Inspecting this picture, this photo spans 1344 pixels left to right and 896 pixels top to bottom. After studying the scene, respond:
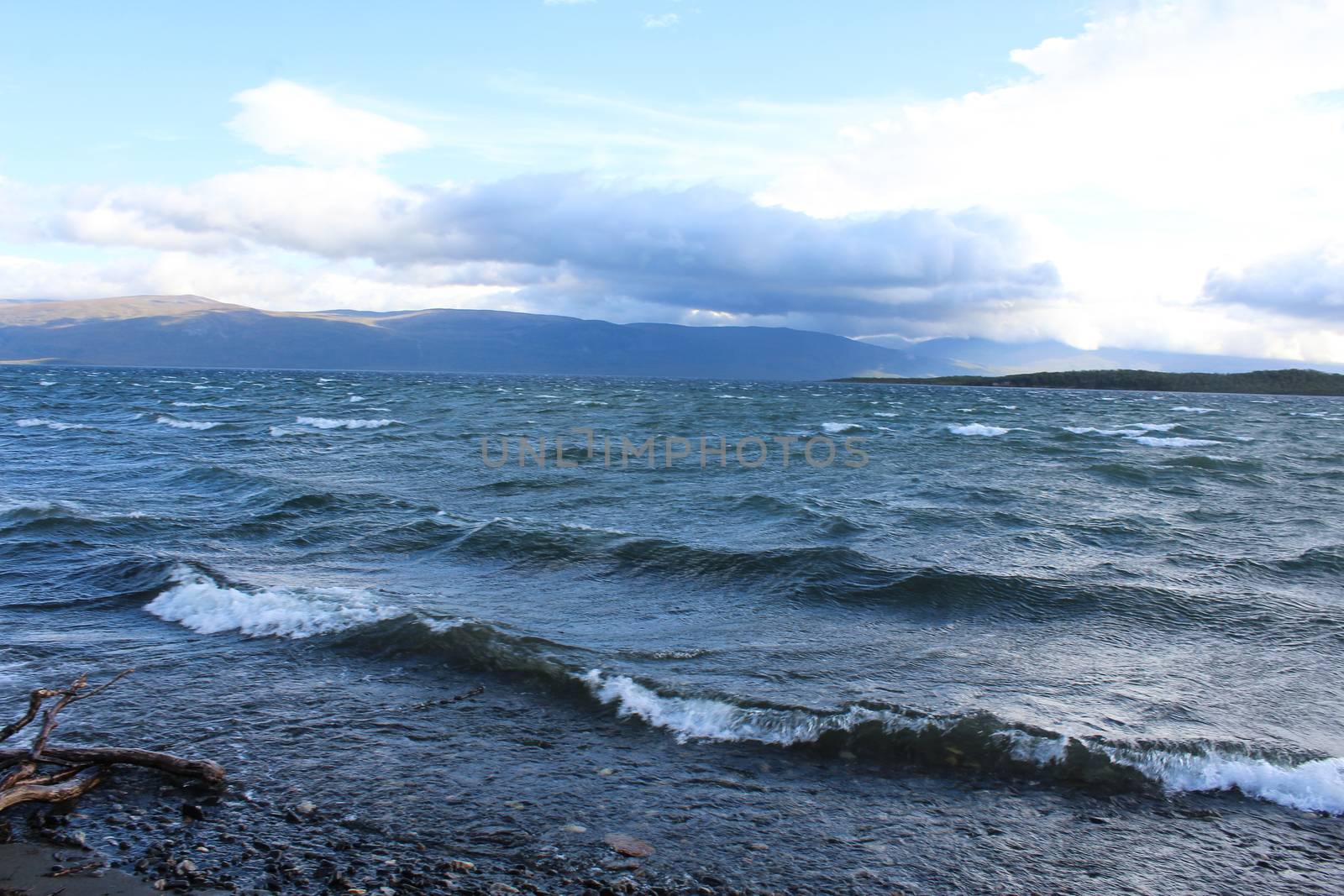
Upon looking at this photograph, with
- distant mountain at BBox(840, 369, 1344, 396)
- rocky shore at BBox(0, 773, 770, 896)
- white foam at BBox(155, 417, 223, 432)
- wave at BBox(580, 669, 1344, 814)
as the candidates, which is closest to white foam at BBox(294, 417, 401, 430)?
white foam at BBox(155, 417, 223, 432)

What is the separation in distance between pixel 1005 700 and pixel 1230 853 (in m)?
2.39

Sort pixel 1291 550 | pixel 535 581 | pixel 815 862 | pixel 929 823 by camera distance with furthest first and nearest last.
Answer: pixel 1291 550 → pixel 535 581 → pixel 929 823 → pixel 815 862

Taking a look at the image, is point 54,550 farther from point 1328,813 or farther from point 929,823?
point 1328,813

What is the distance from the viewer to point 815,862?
4.97m

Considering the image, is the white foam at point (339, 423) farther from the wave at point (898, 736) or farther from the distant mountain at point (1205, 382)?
the distant mountain at point (1205, 382)

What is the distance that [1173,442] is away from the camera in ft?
125

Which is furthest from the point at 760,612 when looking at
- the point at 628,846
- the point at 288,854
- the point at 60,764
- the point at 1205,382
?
the point at 1205,382

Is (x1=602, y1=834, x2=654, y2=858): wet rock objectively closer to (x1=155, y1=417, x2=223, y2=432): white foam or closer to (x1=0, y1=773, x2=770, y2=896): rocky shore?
(x1=0, y1=773, x2=770, y2=896): rocky shore

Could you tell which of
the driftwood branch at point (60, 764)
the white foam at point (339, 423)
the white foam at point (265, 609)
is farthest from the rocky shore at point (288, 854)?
the white foam at point (339, 423)

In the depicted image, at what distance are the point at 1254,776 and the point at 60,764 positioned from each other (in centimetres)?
805

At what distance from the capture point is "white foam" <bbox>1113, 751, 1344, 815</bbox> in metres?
6.00

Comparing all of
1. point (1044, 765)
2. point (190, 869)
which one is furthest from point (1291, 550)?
point (190, 869)

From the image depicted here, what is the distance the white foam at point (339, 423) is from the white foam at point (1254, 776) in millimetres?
34691

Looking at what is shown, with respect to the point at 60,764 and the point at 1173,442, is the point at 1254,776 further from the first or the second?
the point at 1173,442
